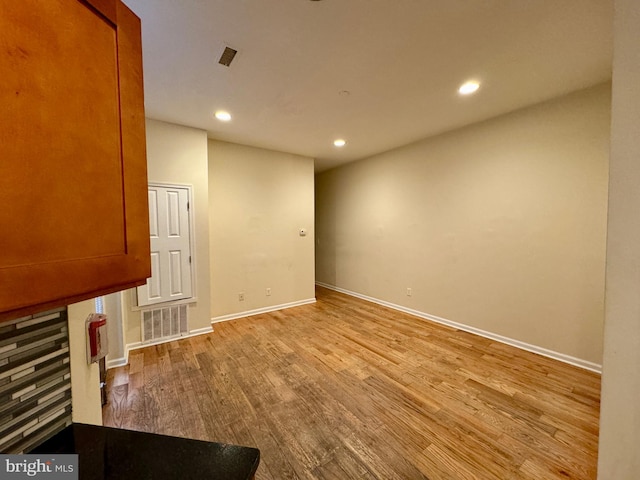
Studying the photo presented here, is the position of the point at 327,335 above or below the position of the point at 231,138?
below

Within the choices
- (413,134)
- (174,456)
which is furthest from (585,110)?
(174,456)

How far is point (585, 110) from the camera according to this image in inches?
89.8

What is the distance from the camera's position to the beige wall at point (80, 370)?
30.7 inches

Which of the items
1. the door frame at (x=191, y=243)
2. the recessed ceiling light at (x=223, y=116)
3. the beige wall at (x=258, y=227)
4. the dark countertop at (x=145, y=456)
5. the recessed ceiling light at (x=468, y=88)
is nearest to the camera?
the dark countertop at (x=145, y=456)

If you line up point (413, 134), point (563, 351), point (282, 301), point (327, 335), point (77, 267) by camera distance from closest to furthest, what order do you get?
point (77, 267)
point (563, 351)
point (327, 335)
point (413, 134)
point (282, 301)

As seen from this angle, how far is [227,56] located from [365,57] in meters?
1.03

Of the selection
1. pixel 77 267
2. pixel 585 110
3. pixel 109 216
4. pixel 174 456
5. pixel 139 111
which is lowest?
pixel 174 456

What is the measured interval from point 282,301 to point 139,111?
3.89m

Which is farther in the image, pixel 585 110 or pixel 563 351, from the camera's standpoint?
pixel 563 351

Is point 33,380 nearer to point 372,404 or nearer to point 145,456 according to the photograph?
point 145,456

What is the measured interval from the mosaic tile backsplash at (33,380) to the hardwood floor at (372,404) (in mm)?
1127

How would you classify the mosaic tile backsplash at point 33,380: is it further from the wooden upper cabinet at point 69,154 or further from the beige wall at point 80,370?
the wooden upper cabinet at point 69,154

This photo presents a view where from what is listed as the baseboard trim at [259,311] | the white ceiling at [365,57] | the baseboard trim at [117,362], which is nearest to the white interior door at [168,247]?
the baseboard trim at [117,362]

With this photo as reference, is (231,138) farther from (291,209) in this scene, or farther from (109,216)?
(109,216)
